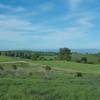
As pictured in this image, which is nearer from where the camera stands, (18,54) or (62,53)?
(62,53)

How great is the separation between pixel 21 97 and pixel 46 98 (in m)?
0.99

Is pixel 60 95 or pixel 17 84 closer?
pixel 60 95

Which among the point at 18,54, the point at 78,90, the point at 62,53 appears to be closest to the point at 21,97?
the point at 78,90

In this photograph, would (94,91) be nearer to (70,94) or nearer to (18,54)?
(70,94)

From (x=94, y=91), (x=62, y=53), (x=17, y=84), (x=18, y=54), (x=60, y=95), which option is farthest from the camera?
(x=18, y=54)

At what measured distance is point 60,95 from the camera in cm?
1016

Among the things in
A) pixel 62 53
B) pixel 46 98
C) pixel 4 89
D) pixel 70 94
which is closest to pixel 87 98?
pixel 70 94

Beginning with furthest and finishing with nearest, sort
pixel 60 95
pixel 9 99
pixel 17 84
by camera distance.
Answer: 1. pixel 17 84
2. pixel 60 95
3. pixel 9 99

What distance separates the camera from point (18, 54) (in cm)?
12306

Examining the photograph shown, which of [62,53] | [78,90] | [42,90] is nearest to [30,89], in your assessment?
[42,90]

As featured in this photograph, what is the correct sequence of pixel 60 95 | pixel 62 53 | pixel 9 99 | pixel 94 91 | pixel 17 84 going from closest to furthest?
pixel 9 99 → pixel 60 95 → pixel 94 91 → pixel 17 84 → pixel 62 53

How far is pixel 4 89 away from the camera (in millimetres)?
10906

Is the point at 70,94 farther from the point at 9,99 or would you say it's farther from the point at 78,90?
the point at 9,99

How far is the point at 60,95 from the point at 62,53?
93587 mm
